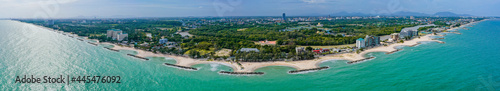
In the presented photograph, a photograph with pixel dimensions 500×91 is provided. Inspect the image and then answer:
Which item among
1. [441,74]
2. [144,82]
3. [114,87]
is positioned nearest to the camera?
[114,87]

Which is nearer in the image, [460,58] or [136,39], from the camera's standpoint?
[460,58]

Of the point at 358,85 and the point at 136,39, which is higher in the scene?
the point at 136,39

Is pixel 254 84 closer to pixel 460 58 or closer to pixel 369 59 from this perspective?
pixel 369 59

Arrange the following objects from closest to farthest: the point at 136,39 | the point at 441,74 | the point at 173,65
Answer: the point at 441,74, the point at 173,65, the point at 136,39

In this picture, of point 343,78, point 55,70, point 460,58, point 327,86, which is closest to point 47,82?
point 55,70
